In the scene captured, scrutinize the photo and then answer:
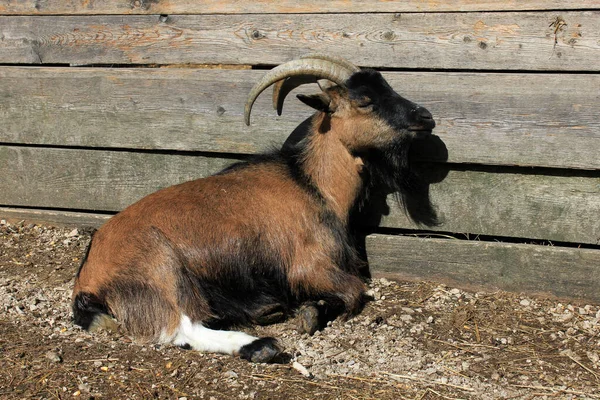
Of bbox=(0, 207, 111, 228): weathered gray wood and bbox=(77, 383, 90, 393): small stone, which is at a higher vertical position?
bbox=(77, 383, 90, 393): small stone

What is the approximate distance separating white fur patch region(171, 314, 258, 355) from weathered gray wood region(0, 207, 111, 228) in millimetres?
2078

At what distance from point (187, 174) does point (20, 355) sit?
2.09 m

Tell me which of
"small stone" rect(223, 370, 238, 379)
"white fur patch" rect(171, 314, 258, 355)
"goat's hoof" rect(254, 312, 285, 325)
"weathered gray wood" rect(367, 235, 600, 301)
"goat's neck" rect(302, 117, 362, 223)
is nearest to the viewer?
"small stone" rect(223, 370, 238, 379)

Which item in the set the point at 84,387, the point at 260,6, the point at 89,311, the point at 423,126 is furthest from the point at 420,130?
the point at 84,387

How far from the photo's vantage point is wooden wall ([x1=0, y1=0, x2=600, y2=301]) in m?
4.85

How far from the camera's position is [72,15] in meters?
5.86

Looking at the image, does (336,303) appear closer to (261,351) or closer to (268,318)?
(268,318)

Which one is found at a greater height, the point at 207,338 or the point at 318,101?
the point at 318,101

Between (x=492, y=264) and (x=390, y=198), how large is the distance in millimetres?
904

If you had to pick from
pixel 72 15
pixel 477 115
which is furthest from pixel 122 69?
pixel 477 115

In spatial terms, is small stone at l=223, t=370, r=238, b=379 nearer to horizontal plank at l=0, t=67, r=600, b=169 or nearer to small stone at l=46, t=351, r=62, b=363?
small stone at l=46, t=351, r=62, b=363

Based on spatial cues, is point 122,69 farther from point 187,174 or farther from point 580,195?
point 580,195

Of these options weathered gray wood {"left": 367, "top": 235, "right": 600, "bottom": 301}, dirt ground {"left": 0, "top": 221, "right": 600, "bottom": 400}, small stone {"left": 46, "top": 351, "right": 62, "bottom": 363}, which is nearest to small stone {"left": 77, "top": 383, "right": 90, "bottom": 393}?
dirt ground {"left": 0, "top": 221, "right": 600, "bottom": 400}

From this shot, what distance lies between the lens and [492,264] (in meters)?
5.15
